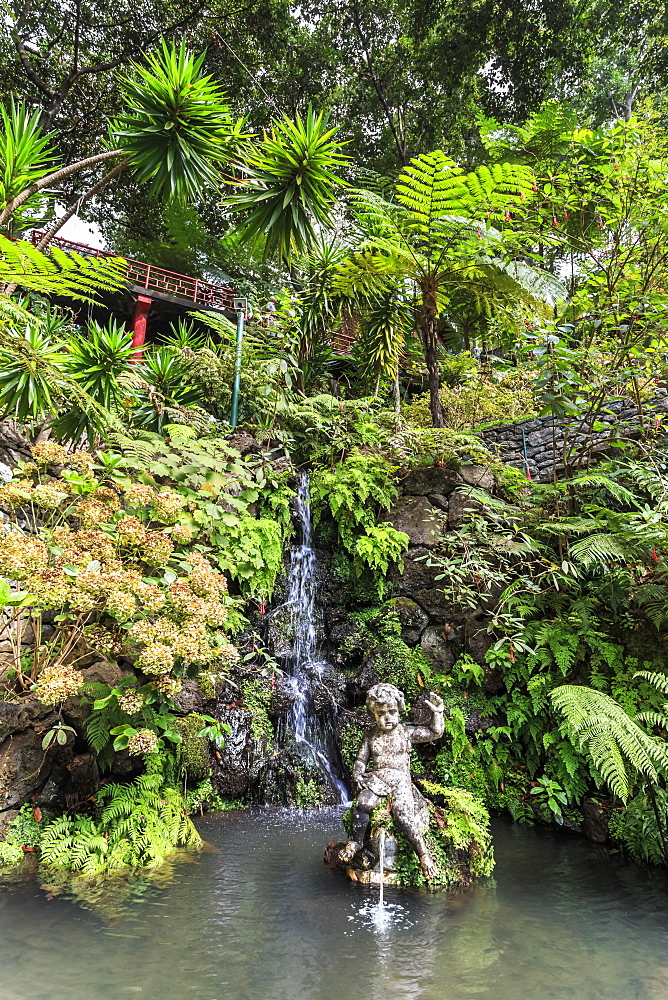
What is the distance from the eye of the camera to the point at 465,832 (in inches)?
166

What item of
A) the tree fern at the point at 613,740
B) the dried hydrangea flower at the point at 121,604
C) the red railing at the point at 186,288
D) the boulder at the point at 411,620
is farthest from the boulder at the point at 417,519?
the red railing at the point at 186,288

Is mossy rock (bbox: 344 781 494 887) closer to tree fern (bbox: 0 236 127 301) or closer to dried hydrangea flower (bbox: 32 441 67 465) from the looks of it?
dried hydrangea flower (bbox: 32 441 67 465)

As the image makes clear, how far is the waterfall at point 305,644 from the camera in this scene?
6.13m

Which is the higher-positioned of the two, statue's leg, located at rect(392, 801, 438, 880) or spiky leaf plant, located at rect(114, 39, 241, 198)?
spiky leaf plant, located at rect(114, 39, 241, 198)

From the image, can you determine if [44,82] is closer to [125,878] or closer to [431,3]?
[431,3]

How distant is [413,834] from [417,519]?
3.93 metres

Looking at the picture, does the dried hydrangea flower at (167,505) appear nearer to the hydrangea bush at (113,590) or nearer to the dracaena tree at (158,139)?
the hydrangea bush at (113,590)

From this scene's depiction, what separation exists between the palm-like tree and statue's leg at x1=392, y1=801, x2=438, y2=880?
517cm

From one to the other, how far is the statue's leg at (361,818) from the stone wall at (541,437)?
497cm

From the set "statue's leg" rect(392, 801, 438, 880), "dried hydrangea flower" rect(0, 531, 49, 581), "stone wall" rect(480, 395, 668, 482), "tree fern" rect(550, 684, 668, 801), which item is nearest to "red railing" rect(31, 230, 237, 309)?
"stone wall" rect(480, 395, 668, 482)

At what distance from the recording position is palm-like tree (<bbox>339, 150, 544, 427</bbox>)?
6789 millimetres

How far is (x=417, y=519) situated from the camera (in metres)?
7.26

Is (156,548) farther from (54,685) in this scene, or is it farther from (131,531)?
(54,685)

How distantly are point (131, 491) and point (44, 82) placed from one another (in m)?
13.8
